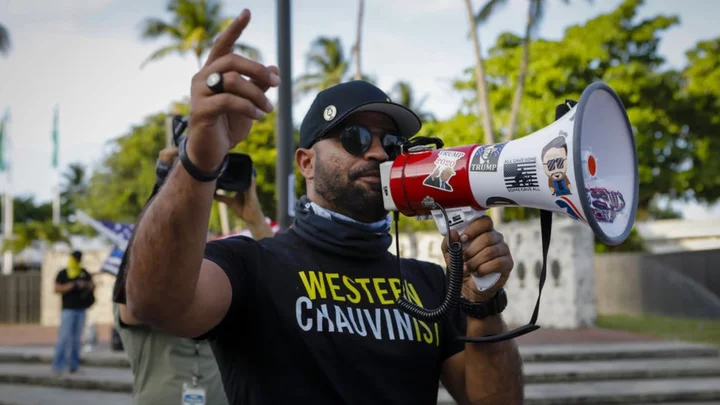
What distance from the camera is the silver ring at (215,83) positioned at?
4.51ft

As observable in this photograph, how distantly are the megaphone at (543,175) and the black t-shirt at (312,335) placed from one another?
15cm

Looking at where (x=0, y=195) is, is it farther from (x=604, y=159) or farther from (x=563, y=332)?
(x=604, y=159)

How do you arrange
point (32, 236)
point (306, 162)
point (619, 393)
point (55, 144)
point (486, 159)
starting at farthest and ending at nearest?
1. point (55, 144)
2. point (32, 236)
3. point (619, 393)
4. point (306, 162)
5. point (486, 159)

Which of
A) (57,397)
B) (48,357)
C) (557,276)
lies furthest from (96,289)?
(557,276)

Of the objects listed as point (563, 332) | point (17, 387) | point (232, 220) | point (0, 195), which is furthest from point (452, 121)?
point (0, 195)

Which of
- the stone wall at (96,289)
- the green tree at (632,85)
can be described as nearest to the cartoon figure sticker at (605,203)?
the stone wall at (96,289)

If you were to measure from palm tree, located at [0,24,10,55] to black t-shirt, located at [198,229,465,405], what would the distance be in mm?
25774

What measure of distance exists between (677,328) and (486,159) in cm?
1608

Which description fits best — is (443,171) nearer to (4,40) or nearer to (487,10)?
(487,10)

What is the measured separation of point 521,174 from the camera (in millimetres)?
1861

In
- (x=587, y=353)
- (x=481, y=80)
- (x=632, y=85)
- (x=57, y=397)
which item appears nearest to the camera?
(x=57, y=397)

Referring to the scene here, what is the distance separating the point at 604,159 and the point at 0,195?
60617mm

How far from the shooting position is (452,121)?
27.9 metres

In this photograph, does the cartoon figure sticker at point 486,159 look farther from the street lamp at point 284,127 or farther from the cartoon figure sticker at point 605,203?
the street lamp at point 284,127
